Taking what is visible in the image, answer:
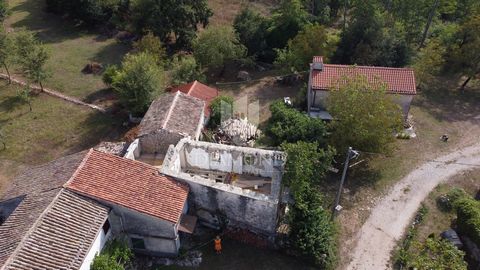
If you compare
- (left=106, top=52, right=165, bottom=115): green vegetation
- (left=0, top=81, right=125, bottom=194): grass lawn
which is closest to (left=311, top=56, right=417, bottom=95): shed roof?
(left=106, top=52, right=165, bottom=115): green vegetation

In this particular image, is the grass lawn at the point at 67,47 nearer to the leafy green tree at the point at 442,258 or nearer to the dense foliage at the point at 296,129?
the dense foliage at the point at 296,129

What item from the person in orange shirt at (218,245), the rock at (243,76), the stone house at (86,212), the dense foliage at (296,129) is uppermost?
the stone house at (86,212)

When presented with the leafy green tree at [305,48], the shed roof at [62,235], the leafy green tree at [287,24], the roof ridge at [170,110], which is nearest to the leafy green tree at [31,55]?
the roof ridge at [170,110]

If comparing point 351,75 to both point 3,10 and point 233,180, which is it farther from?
point 3,10

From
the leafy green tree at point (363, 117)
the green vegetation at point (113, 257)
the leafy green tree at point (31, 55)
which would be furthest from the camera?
the leafy green tree at point (31, 55)

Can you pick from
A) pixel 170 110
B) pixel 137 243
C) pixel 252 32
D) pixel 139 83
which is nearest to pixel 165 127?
pixel 170 110

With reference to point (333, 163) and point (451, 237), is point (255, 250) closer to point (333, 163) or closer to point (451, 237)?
point (333, 163)

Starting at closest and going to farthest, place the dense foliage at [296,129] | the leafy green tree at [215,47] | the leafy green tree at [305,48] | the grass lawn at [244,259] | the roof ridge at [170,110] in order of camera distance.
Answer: the grass lawn at [244,259] → the roof ridge at [170,110] → the dense foliage at [296,129] → the leafy green tree at [305,48] → the leafy green tree at [215,47]
